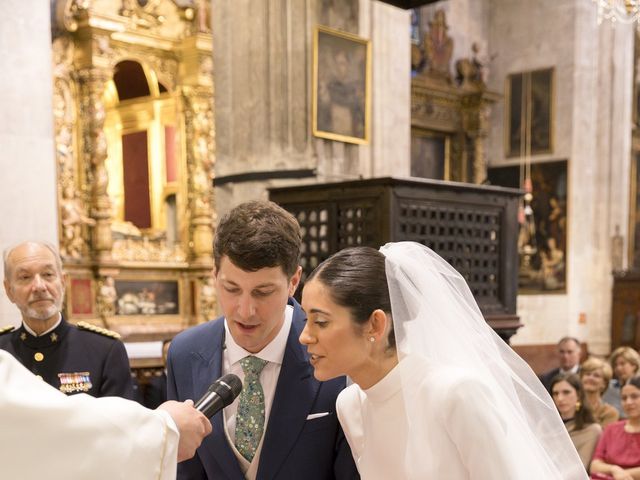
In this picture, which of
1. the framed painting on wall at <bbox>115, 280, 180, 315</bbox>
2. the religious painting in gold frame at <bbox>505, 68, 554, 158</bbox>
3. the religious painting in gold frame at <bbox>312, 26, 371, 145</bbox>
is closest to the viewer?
the religious painting in gold frame at <bbox>312, 26, 371, 145</bbox>

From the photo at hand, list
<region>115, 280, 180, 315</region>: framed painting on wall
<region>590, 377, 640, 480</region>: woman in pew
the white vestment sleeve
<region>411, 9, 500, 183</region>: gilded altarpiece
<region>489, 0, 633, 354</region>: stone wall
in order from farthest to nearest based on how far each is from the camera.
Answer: <region>489, 0, 633, 354</region>: stone wall < <region>411, 9, 500, 183</region>: gilded altarpiece < <region>115, 280, 180, 315</region>: framed painting on wall < <region>590, 377, 640, 480</region>: woman in pew < the white vestment sleeve

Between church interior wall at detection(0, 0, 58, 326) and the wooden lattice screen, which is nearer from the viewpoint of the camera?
church interior wall at detection(0, 0, 58, 326)

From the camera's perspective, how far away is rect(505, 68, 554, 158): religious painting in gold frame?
45.1ft

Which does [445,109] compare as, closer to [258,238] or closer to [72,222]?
[72,222]

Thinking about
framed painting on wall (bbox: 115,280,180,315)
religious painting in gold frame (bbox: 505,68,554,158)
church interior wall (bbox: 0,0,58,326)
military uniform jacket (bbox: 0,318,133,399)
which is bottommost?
framed painting on wall (bbox: 115,280,180,315)

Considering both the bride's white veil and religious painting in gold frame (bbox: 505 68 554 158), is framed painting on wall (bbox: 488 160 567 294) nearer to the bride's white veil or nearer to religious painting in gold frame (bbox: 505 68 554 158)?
religious painting in gold frame (bbox: 505 68 554 158)

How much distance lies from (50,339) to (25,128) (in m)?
1.58

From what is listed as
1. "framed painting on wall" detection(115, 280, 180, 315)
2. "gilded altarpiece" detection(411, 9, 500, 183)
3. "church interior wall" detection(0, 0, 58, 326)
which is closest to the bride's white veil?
"church interior wall" detection(0, 0, 58, 326)

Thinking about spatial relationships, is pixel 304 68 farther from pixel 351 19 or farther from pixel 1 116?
pixel 1 116

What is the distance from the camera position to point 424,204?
556cm

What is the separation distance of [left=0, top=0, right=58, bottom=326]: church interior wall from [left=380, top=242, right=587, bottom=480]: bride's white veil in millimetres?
2836

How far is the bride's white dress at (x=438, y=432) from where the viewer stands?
2.02 m

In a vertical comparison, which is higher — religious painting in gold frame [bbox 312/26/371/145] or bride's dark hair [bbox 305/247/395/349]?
religious painting in gold frame [bbox 312/26/371/145]

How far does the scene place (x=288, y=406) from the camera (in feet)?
7.79
